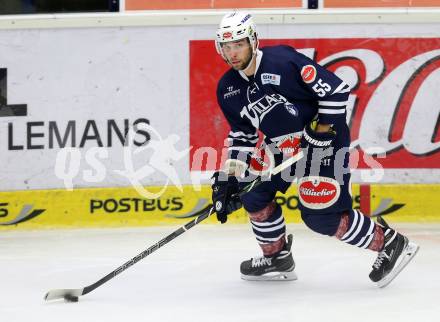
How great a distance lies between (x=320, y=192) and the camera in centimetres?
365

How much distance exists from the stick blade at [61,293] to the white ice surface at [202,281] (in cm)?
3

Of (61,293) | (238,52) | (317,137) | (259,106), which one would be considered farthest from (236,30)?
(61,293)

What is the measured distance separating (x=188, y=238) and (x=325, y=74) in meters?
1.68

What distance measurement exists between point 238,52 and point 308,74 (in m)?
0.30

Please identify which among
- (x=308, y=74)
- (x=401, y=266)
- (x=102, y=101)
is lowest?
(x=401, y=266)

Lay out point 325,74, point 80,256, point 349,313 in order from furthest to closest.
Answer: point 80,256
point 325,74
point 349,313

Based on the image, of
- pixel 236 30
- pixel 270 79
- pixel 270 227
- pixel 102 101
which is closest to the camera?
pixel 236 30

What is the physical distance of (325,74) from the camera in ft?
11.8

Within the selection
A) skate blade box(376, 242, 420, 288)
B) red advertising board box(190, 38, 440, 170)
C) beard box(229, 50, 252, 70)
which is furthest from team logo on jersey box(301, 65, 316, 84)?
red advertising board box(190, 38, 440, 170)

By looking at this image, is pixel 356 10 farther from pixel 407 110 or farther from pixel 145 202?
pixel 145 202

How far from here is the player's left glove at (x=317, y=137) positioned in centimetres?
357

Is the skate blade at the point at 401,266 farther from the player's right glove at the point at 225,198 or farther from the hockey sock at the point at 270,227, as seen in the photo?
the player's right glove at the point at 225,198

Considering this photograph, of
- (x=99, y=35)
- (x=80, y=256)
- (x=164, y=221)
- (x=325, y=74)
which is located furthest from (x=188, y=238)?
(x=325, y=74)

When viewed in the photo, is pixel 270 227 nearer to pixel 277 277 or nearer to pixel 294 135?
pixel 277 277
